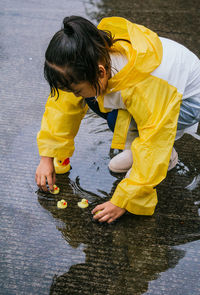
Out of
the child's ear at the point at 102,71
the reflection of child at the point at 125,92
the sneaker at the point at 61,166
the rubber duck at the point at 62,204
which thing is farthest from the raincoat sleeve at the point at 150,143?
the sneaker at the point at 61,166

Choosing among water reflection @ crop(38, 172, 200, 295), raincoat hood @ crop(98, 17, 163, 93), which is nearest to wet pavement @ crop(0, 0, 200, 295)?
water reflection @ crop(38, 172, 200, 295)

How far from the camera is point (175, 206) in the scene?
5.11 feet

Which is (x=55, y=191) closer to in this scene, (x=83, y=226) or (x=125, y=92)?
(x=83, y=226)

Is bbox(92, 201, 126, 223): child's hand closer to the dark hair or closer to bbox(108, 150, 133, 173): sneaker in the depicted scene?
bbox(108, 150, 133, 173): sneaker

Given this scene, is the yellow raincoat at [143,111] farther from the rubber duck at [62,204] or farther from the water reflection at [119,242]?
the rubber duck at [62,204]

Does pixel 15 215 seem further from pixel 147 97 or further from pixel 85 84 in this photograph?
pixel 147 97

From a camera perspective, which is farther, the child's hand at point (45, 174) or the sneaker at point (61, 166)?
the sneaker at point (61, 166)

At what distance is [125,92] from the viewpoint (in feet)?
4.12

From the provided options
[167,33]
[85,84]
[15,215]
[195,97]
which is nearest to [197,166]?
[195,97]

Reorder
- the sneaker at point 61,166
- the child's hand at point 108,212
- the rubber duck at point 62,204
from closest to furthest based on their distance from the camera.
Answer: the child's hand at point 108,212 → the rubber duck at point 62,204 → the sneaker at point 61,166

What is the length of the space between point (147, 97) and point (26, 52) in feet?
5.06

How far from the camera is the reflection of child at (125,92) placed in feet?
3.74

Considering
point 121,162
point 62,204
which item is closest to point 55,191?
point 62,204

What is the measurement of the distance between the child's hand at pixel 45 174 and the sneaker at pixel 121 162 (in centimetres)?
32
